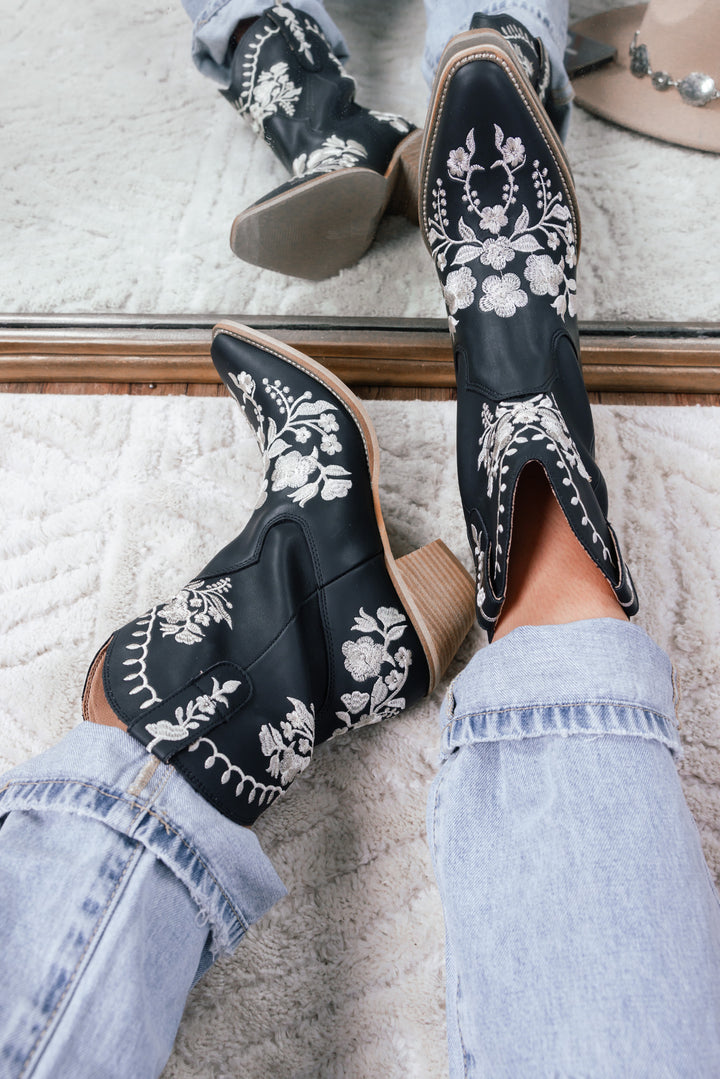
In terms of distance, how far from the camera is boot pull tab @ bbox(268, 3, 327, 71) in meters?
0.69

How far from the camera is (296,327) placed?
0.70m

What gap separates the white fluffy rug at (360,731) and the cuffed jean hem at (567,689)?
18 cm

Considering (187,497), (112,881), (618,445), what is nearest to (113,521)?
(187,497)

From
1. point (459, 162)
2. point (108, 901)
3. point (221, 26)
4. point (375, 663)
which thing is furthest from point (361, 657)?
point (221, 26)

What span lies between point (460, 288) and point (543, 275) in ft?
0.24

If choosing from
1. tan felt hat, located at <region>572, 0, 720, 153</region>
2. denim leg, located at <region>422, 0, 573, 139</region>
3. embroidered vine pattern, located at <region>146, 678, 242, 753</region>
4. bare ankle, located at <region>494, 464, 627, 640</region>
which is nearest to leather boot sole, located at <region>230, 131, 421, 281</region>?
denim leg, located at <region>422, 0, 573, 139</region>

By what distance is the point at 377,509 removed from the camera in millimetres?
570

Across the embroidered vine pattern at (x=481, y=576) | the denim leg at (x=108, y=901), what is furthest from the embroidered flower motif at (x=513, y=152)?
the denim leg at (x=108, y=901)

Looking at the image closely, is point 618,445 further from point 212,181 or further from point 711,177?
point 212,181

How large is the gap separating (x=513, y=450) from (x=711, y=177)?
1.46ft

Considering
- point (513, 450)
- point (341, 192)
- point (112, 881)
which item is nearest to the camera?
point (112, 881)

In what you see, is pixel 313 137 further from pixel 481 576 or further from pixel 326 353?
pixel 481 576

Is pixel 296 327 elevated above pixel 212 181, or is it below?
below

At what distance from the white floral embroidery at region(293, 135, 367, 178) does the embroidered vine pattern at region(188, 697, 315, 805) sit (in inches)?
20.2
